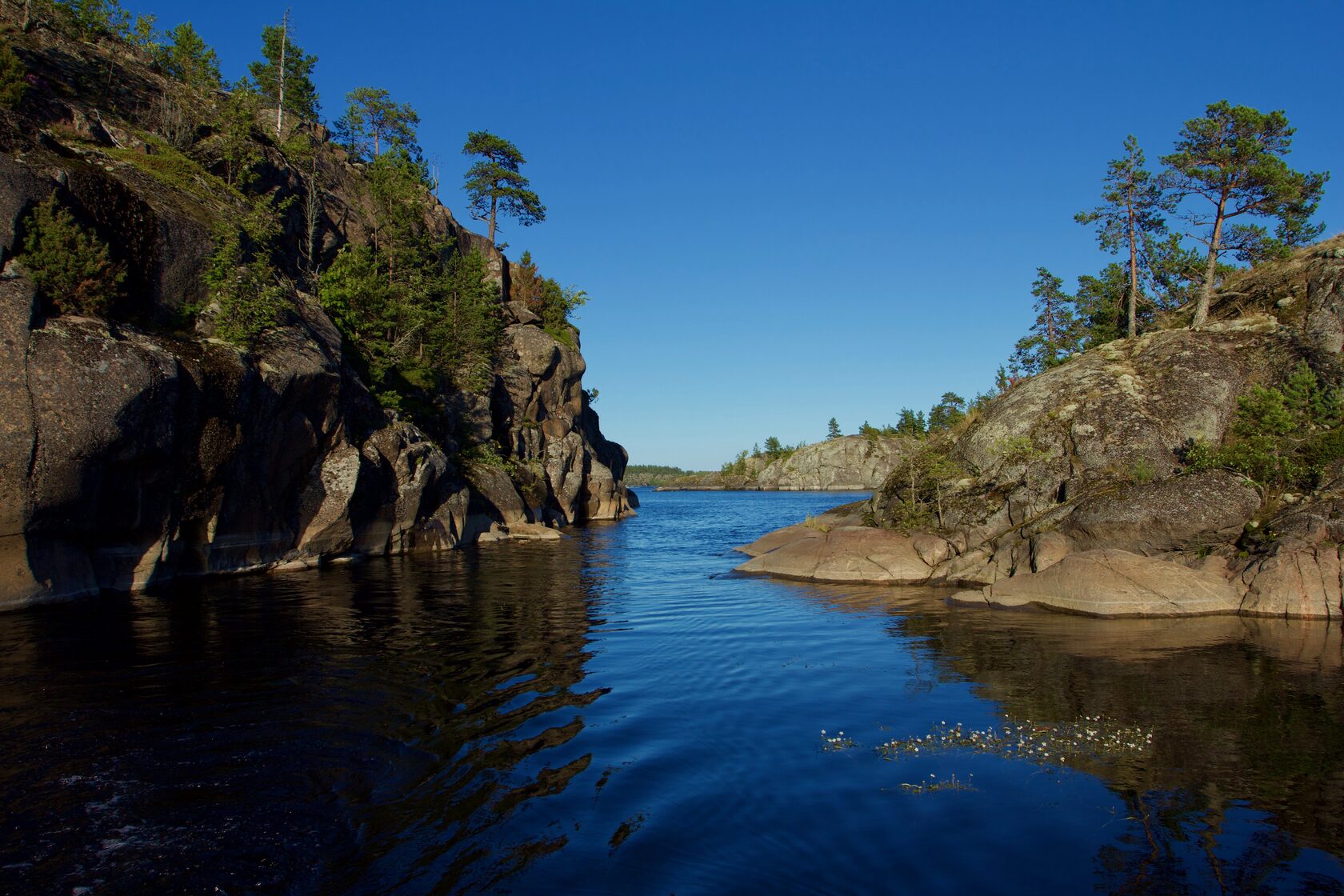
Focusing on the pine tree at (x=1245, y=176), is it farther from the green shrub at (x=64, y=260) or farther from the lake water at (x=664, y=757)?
the green shrub at (x=64, y=260)

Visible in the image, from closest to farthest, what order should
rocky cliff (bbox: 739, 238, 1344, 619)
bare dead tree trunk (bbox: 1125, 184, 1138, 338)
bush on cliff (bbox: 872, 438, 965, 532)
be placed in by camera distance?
rocky cliff (bbox: 739, 238, 1344, 619) → bush on cliff (bbox: 872, 438, 965, 532) → bare dead tree trunk (bbox: 1125, 184, 1138, 338)

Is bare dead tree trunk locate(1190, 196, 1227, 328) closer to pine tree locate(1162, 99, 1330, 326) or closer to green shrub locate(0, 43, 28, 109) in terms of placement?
pine tree locate(1162, 99, 1330, 326)

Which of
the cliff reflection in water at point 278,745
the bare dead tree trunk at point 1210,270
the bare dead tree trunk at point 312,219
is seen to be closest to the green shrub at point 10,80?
the cliff reflection in water at point 278,745

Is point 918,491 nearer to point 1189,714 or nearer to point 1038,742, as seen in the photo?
point 1189,714

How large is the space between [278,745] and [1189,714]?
47.8 ft

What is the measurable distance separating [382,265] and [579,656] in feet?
160

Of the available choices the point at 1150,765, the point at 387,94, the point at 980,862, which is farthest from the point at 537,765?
the point at 387,94

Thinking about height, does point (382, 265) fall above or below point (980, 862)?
above

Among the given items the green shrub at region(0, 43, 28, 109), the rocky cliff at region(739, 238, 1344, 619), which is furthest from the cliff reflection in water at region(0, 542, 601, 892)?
the green shrub at region(0, 43, 28, 109)

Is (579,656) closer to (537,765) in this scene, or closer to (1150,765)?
(537,765)

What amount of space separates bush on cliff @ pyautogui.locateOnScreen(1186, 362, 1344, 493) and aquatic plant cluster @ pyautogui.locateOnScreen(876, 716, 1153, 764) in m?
17.9

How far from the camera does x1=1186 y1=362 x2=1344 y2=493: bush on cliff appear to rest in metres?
23.5

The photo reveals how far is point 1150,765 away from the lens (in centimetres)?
993

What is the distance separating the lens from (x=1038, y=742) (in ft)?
35.8
